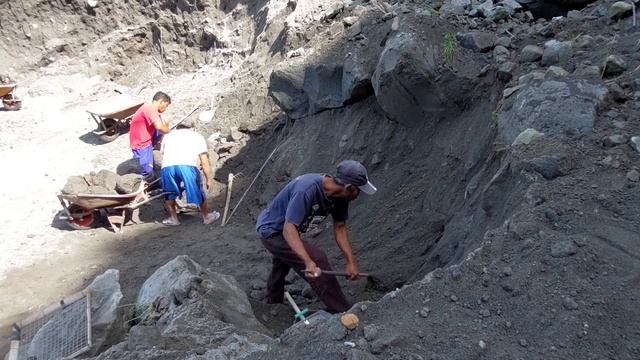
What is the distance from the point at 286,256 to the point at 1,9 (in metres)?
12.3

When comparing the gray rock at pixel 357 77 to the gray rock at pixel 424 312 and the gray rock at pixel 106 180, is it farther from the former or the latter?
the gray rock at pixel 424 312

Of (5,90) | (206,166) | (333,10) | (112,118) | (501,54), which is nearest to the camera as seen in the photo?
(501,54)

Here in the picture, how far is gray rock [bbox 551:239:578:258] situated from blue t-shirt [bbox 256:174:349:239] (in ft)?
Result: 5.59

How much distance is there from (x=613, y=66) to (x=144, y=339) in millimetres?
3836

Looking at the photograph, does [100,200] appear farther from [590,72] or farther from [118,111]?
[590,72]

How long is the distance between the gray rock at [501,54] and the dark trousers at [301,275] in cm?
254

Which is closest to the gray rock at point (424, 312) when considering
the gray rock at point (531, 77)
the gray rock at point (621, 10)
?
the gray rock at point (531, 77)

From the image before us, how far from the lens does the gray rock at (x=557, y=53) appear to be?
483 centimetres

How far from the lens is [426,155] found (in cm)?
577

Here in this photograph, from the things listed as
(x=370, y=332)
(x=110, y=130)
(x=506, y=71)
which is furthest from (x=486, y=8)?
(x=110, y=130)

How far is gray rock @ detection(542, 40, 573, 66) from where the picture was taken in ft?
15.9

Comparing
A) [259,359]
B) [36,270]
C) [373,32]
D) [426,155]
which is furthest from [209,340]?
[373,32]

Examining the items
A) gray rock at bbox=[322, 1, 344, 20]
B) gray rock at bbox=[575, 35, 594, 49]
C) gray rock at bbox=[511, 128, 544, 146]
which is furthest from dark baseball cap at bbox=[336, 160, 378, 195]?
gray rock at bbox=[322, 1, 344, 20]

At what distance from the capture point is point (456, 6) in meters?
6.58
